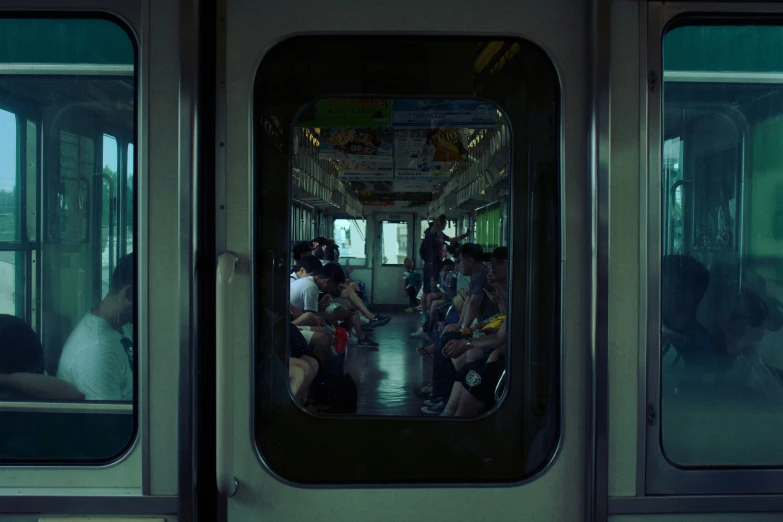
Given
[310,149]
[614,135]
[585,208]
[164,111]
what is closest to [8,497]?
[164,111]

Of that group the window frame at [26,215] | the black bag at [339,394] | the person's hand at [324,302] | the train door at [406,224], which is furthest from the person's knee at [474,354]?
the window frame at [26,215]

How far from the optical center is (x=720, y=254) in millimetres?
2289

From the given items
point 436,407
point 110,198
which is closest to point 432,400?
point 436,407

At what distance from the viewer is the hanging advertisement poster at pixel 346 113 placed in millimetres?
2332

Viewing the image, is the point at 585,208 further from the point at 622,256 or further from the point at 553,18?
the point at 553,18

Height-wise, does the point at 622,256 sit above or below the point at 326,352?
above

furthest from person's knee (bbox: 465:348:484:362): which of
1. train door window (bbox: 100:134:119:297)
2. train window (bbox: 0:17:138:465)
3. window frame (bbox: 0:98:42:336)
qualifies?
window frame (bbox: 0:98:42:336)

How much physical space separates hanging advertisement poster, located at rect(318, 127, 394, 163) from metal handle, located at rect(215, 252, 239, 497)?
0.56 meters

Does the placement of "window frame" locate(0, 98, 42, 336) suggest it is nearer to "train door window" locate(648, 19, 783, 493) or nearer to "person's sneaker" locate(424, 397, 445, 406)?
"person's sneaker" locate(424, 397, 445, 406)

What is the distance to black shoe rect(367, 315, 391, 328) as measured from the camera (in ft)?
7.86

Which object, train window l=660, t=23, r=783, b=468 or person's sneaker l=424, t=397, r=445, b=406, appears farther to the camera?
person's sneaker l=424, t=397, r=445, b=406

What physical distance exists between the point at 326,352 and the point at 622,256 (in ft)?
3.42

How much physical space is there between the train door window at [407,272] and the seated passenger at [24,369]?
2.29 ft

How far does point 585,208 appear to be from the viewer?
7.29 feet
